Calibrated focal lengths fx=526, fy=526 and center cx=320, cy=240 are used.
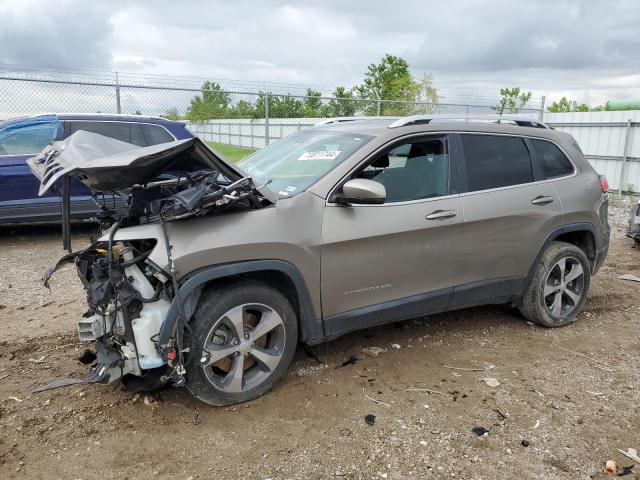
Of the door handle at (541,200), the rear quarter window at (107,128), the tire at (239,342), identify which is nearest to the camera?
the tire at (239,342)

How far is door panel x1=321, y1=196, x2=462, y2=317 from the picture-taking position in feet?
11.6

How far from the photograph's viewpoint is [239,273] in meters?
3.20

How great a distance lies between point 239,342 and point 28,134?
5977 mm

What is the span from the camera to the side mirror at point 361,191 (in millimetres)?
3438

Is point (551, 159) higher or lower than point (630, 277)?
higher

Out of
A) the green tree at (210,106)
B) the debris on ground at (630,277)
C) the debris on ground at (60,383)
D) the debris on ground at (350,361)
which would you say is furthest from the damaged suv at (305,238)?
the green tree at (210,106)

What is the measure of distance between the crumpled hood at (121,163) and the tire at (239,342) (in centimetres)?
68

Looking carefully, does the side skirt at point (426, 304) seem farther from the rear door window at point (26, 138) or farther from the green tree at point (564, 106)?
the green tree at point (564, 106)

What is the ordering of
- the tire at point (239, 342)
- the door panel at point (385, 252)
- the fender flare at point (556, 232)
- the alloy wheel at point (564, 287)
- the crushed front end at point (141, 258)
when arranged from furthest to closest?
the alloy wheel at point (564, 287)
the fender flare at point (556, 232)
the door panel at point (385, 252)
the tire at point (239, 342)
the crushed front end at point (141, 258)

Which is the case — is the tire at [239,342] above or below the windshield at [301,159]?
below

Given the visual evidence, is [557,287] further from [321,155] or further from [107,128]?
[107,128]

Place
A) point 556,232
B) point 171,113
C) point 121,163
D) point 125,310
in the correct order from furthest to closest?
point 171,113 → point 556,232 → point 125,310 → point 121,163

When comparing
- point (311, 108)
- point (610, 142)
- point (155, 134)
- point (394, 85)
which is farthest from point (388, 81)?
point (155, 134)

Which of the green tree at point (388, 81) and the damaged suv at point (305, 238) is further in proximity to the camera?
the green tree at point (388, 81)
